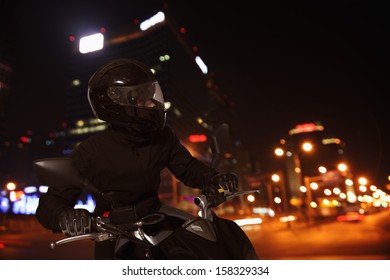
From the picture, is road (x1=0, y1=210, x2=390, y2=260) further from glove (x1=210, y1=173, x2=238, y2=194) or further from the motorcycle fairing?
the motorcycle fairing

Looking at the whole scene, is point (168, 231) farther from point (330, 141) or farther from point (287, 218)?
point (287, 218)

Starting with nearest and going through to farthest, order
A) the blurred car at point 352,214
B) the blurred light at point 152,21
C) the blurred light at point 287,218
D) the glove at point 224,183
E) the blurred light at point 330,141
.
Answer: the glove at point 224,183 → the blurred light at point 330,141 → the blurred light at point 152,21 → the blurred car at point 352,214 → the blurred light at point 287,218

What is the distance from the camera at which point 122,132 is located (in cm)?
143

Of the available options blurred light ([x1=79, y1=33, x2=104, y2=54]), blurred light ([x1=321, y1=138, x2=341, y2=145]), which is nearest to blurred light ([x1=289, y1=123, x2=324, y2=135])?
blurred light ([x1=321, y1=138, x2=341, y2=145])

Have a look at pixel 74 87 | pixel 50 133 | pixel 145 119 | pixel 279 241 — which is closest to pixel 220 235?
pixel 145 119

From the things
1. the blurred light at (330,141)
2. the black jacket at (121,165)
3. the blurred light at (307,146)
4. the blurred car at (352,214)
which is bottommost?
the black jacket at (121,165)

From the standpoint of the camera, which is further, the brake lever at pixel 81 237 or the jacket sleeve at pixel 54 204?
the jacket sleeve at pixel 54 204

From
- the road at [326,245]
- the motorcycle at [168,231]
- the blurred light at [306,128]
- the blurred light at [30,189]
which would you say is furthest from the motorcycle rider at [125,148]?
the blurred light at [30,189]

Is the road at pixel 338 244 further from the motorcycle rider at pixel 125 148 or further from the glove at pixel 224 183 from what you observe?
the motorcycle rider at pixel 125 148

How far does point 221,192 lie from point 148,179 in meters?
0.35

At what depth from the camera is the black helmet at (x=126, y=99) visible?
4.47 feet

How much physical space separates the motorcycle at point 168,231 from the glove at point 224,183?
0.7 inches
